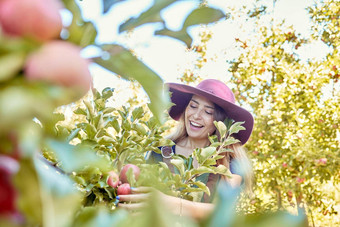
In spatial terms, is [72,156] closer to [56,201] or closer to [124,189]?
[56,201]

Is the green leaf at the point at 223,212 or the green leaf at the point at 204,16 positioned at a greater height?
the green leaf at the point at 204,16

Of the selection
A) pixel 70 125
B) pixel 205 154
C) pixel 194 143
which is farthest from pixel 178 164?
pixel 194 143

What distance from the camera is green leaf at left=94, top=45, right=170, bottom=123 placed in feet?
0.88

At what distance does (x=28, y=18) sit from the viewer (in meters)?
0.21

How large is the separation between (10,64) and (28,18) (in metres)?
0.03

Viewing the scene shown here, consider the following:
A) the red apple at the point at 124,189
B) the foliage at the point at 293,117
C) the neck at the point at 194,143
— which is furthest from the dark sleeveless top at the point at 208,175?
the foliage at the point at 293,117

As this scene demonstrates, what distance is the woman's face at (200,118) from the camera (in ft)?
9.32

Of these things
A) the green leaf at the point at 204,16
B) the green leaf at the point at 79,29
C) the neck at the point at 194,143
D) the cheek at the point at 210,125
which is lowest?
the green leaf at the point at 79,29

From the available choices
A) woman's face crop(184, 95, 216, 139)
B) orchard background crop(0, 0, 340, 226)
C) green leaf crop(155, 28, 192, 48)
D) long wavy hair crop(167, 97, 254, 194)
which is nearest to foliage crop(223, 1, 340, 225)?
long wavy hair crop(167, 97, 254, 194)

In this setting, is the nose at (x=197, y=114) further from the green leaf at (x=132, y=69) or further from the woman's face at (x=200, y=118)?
the green leaf at (x=132, y=69)

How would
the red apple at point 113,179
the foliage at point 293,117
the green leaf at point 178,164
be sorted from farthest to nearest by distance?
the foliage at point 293,117 < the green leaf at point 178,164 < the red apple at point 113,179

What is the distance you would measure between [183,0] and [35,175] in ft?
0.45

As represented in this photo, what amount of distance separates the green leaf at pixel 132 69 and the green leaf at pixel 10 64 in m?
0.07

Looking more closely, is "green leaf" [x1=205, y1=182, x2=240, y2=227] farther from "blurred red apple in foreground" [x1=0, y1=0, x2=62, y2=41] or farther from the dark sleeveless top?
the dark sleeveless top
